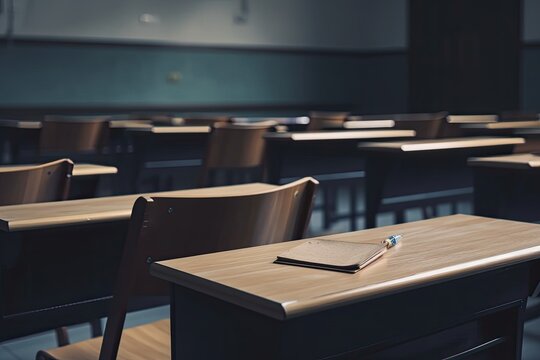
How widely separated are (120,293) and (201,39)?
903cm

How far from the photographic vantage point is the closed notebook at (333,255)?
111cm

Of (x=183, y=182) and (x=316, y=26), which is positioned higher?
(x=316, y=26)

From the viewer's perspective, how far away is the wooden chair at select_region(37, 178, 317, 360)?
137cm

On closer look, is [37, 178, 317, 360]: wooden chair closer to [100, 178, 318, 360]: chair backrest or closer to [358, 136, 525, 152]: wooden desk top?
[100, 178, 318, 360]: chair backrest

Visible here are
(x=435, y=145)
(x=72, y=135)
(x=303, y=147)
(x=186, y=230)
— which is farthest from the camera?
(x=72, y=135)

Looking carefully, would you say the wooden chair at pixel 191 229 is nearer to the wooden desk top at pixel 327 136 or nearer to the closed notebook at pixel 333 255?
the closed notebook at pixel 333 255

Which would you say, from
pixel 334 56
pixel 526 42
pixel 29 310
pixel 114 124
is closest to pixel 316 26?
pixel 334 56

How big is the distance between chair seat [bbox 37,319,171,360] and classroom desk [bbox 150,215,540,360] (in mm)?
433

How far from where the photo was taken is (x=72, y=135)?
4.98m

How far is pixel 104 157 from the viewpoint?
5160 millimetres

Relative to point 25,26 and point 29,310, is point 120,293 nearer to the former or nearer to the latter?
point 29,310

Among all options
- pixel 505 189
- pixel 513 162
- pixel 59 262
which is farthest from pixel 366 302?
pixel 505 189

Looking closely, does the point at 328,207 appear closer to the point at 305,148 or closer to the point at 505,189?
the point at 305,148

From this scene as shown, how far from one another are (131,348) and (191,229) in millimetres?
369
